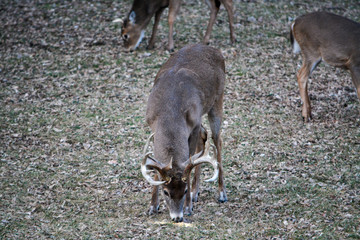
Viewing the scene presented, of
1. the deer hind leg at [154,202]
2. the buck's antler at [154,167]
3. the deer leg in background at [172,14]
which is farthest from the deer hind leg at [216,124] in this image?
the deer leg in background at [172,14]

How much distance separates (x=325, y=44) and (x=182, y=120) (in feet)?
15.2

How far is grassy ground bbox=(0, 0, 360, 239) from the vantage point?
6.18 meters

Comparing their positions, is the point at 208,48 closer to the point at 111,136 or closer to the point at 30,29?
the point at 111,136

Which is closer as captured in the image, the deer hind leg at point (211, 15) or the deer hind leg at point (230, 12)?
the deer hind leg at point (211, 15)

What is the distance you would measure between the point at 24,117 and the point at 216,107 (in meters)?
4.08

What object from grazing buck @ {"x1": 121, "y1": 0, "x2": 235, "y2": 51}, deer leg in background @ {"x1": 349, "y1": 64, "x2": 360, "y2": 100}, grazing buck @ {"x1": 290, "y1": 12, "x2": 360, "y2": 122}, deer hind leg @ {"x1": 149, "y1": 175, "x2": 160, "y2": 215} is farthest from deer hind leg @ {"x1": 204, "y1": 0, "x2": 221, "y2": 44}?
deer hind leg @ {"x1": 149, "y1": 175, "x2": 160, "y2": 215}

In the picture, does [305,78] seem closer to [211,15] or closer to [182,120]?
[211,15]

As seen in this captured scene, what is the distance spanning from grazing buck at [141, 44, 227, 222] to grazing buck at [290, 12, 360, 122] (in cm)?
291

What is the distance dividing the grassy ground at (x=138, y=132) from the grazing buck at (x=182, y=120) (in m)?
0.46

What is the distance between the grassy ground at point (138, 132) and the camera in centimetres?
618

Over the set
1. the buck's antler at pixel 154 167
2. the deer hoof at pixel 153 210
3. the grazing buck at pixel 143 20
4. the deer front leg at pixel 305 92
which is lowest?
the grazing buck at pixel 143 20

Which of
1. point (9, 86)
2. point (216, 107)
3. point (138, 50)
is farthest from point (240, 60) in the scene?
point (9, 86)

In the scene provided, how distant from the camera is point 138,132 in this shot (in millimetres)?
8773

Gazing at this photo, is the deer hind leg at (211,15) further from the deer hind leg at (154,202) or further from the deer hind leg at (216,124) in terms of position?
the deer hind leg at (154,202)
